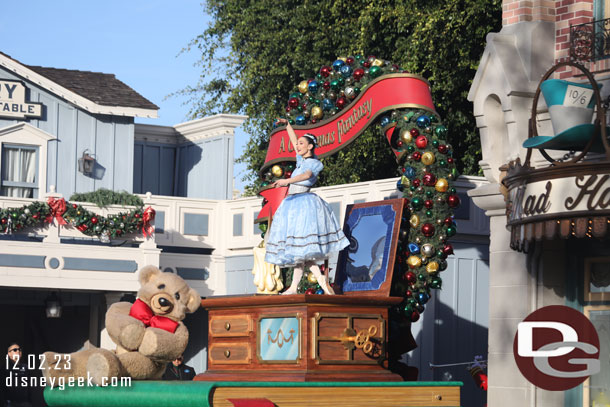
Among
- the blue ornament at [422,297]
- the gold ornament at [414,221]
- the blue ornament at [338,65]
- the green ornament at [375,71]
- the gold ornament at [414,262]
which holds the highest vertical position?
the blue ornament at [338,65]

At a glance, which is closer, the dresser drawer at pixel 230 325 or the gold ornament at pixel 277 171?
the dresser drawer at pixel 230 325

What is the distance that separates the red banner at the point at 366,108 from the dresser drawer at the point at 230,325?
141 inches

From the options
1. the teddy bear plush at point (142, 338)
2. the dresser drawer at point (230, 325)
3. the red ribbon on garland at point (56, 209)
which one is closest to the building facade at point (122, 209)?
the red ribbon on garland at point (56, 209)

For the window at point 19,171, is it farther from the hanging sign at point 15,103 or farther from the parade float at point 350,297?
the parade float at point 350,297

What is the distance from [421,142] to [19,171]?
638 inches

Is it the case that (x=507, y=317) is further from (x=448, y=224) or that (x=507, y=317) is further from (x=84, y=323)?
(x=84, y=323)

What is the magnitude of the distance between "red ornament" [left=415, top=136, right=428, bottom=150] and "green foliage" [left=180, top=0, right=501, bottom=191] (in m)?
10.1

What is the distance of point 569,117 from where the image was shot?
39.1ft

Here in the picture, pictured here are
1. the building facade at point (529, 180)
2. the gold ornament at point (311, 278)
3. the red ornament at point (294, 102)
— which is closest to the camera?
the building facade at point (529, 180)

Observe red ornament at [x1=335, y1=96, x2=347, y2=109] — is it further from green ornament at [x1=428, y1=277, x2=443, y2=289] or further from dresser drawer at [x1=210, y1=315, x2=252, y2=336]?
dresser drawer at [x1=210, y1=315, x2=252, y2=336]

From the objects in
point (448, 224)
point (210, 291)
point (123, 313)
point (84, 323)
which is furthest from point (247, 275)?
point (123, 313)

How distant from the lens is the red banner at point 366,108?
1367 centimetres

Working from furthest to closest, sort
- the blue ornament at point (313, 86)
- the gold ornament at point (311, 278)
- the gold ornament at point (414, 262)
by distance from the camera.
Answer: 1. the blue ornament at point (313, 86)
2. the gold ornament at point (311, 278)
3. the gold ornament at point (414, 262)

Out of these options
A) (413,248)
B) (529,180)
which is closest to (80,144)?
(413,248)
